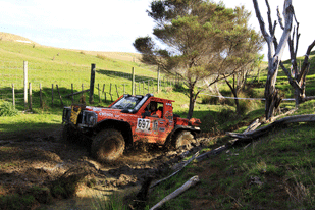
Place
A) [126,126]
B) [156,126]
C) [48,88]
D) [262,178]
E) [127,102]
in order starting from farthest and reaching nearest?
[48,88] → [127,102] → [156,126] → [126,126] → [262,178]

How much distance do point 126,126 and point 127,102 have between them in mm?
1395

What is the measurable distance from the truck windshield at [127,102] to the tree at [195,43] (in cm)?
833

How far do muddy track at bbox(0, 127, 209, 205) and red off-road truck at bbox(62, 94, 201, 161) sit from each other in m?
0.45

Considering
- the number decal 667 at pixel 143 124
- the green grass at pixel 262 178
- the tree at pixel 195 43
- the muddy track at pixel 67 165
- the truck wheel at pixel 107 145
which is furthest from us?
the tree at pixel 195 43

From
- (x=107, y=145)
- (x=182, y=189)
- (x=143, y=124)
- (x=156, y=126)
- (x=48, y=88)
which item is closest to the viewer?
(x=182, y=189)

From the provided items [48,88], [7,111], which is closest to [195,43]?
[7,111]

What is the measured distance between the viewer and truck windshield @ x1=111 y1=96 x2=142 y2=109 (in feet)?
27.0

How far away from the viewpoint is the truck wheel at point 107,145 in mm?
6480

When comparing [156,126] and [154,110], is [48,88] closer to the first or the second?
[154,110]

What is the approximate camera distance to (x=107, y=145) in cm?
665

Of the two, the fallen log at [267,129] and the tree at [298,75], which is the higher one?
the tree at [298,75]

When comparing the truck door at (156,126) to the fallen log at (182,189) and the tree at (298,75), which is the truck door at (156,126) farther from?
the tree at (298,75)

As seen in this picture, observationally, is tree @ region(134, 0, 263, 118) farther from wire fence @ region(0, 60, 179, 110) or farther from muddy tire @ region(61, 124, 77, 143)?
muddy tire @ region(61, 124, 77, 143)

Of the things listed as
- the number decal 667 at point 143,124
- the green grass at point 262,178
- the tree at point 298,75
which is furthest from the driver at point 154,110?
the tree at point 298,75
